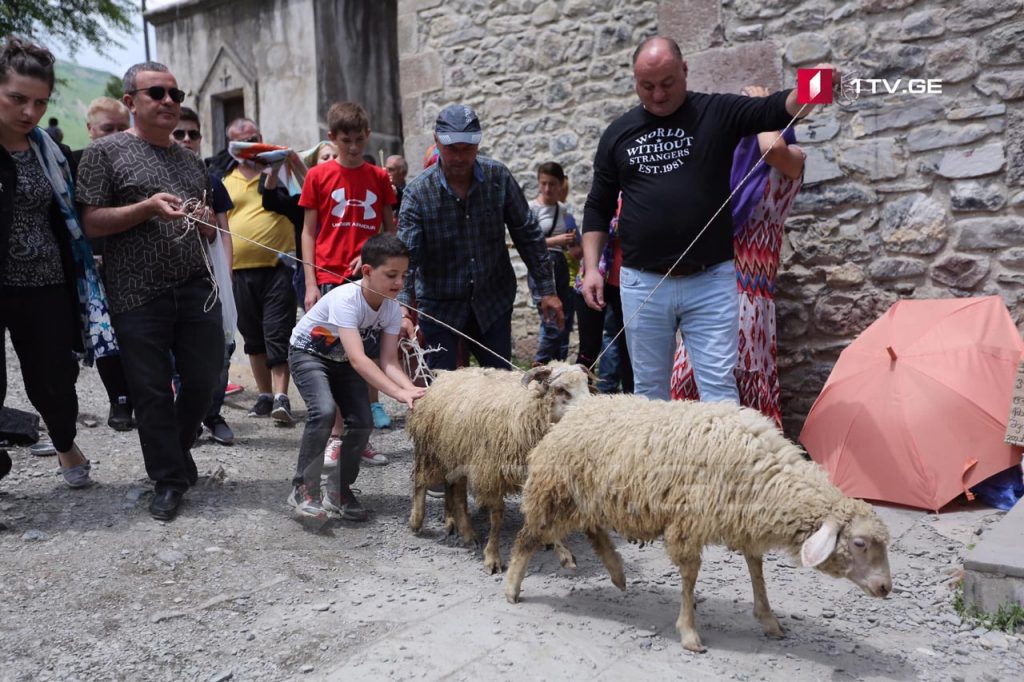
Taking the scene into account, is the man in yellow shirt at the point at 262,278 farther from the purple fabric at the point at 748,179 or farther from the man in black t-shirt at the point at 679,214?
the purple fabric at the point at 748,179

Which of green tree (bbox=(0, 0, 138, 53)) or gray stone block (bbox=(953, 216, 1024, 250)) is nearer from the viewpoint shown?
gray stone block (bbox=(953, 216, 1024, 250))

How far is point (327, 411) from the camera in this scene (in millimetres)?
4449

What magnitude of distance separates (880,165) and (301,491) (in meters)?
3.88

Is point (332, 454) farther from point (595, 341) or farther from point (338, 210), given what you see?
point (595, 341)

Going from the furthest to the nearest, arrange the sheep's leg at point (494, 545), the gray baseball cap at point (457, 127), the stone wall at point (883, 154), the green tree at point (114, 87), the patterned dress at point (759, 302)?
the green tree at point (114, 87)
the patterned dress at point (759, 302)
the stone wall at point (883, 154)
the gray baseball cap at point (457, 127)
the sheep's leg at point (494, 545)

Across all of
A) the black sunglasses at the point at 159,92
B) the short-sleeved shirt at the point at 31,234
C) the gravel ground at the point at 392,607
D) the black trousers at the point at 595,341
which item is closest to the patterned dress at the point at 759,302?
the black trousers at the point at 595,341

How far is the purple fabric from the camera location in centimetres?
502

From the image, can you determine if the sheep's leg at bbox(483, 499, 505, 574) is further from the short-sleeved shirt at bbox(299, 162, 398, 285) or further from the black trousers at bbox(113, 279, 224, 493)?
the short-sleeved shirt at bbox(299, 162, 398, 285)

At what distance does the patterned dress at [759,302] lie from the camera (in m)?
5.20

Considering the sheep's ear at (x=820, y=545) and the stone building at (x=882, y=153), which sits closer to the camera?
the sheep's ear at (x=820, y=545)

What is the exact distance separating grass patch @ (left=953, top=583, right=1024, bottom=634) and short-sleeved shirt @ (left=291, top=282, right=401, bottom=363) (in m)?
2.86

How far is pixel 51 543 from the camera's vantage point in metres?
4.09

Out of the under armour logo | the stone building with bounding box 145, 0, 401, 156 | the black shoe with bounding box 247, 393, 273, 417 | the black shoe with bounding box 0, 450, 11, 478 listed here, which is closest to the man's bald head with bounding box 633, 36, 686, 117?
the under armour logo

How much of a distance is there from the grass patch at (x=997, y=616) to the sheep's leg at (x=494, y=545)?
1879 millimetres
